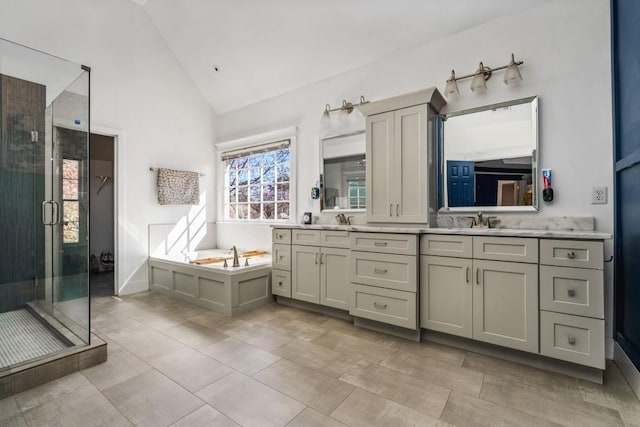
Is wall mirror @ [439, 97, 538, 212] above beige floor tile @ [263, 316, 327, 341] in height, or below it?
above

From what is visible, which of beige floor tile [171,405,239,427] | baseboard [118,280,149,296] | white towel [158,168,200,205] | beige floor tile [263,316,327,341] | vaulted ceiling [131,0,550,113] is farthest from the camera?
white towel [158,168,200,205]

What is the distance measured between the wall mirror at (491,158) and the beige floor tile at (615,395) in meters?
1.24

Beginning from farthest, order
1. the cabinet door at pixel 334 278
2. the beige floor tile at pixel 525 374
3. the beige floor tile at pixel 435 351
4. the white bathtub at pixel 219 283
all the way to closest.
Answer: the white bathtub at pixel 219 283, the cabinet door at pixel 334 278, the beige floor tile at pixel 435 351, the beige floor tile at pixel 525 374

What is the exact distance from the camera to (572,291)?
189cm

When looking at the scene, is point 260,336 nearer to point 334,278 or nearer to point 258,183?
point 334,278

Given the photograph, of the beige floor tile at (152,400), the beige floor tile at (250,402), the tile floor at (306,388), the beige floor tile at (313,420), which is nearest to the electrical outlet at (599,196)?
the tile floor at (306,388)

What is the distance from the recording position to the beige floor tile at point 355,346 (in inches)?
87.4

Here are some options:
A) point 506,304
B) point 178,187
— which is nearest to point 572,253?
point 506,304

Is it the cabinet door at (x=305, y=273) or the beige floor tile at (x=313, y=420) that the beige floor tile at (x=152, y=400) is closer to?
the beige floor tile at (x=313, y=420)

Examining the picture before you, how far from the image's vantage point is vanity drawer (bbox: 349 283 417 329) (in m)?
2.44

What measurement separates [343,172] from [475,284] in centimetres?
189

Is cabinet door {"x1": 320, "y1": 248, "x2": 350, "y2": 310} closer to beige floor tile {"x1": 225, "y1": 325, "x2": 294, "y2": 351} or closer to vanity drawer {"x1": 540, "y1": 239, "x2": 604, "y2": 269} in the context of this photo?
beige floor tile {"x1": 225, "y1": 325, "x2": 294, "y2": 351}

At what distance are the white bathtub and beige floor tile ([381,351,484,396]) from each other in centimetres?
166

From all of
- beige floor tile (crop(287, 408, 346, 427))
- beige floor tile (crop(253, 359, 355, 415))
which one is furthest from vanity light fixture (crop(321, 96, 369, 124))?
beige floor tile (crop(287, 408, 346, 427))
